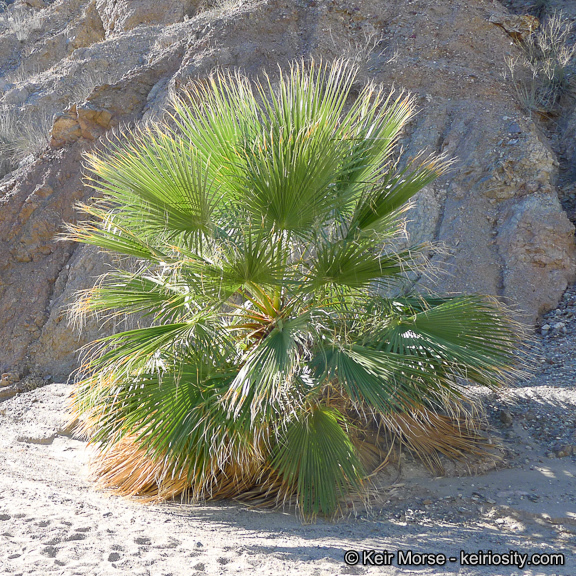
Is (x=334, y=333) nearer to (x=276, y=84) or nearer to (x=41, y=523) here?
(x=41, y=523)

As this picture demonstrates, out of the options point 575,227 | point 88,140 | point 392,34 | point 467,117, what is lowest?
point 575,227

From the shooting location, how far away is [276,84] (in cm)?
900

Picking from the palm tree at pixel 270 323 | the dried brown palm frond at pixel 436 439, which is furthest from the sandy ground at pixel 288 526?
the palm tree at pixel 270 323

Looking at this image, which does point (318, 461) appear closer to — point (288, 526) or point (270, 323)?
point (288, 526)

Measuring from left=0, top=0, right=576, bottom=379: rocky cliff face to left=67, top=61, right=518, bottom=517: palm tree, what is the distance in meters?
3.09

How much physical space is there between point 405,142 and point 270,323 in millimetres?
5104

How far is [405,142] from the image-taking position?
834 centimetres

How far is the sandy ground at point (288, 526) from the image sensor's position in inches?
114

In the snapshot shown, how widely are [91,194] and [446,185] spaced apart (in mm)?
5148

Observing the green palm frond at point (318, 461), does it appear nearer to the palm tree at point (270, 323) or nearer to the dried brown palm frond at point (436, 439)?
the palm tree at point (270, 323)

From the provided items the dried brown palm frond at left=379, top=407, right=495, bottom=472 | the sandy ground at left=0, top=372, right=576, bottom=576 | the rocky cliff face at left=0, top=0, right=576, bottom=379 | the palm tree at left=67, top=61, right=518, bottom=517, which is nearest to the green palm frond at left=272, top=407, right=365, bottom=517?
the palm tree at left=67, top=61, right=518, bottom=517

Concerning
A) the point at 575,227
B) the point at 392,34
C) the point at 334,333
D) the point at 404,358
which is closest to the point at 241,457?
the point at 334,333

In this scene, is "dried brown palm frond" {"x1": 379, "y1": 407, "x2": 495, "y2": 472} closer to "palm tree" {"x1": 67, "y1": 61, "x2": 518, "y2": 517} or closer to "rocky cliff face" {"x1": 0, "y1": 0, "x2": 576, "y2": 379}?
"palm tree" {"x1": 67, "y1": 61, "x2": 518, "y2": 517}

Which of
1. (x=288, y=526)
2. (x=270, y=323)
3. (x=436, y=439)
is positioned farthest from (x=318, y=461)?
(x=436, y=439)
